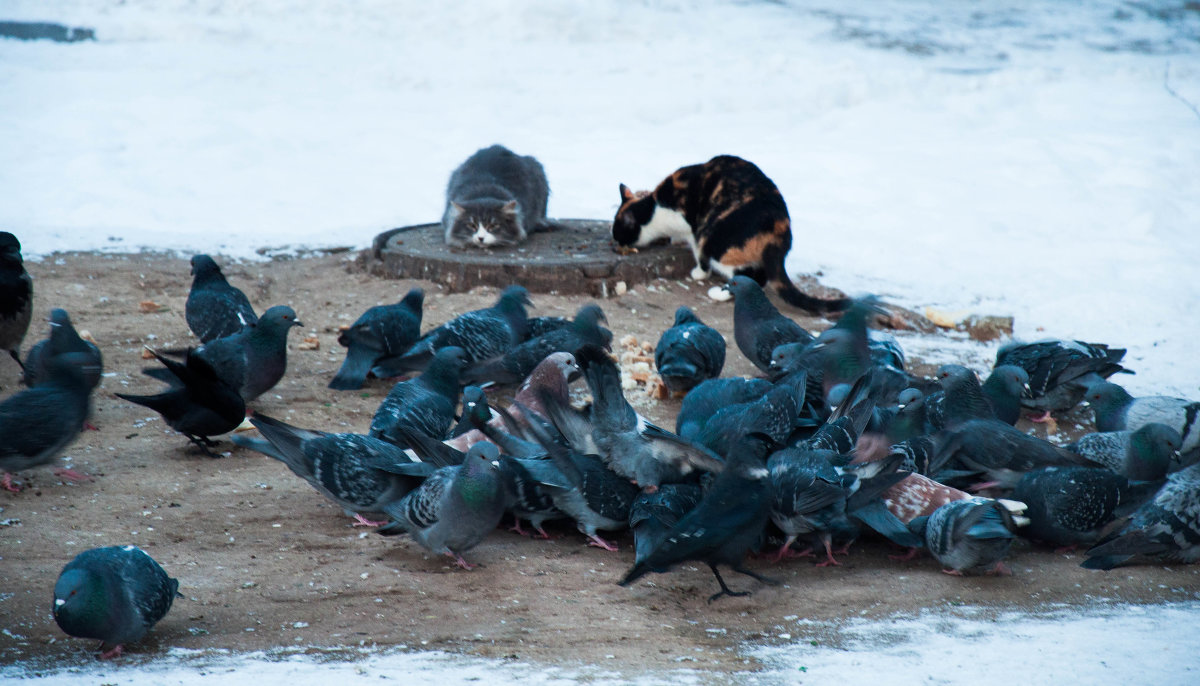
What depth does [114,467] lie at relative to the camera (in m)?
4.37

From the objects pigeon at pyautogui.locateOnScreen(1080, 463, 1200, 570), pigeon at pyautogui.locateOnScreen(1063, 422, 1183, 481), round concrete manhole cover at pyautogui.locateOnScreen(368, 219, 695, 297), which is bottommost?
pigeon at pyautogui.locateOnScreen(1080, 463, 1200, 570)

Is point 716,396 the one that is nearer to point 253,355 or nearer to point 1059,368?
point 1059,368

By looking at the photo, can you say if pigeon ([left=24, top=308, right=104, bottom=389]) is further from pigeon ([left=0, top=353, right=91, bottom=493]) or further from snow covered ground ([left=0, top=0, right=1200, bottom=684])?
snow covered ground ([left=0, top=0, right=1200, bottom=684])

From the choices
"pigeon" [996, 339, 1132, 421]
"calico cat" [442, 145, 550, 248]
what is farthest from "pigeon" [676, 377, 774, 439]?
"calico cat" [442, 145, 550, 248]

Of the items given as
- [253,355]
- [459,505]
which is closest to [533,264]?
[253,355]

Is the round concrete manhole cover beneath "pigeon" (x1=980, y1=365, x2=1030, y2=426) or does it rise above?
above

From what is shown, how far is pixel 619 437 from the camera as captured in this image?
4.04 m

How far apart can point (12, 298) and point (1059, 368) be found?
5.49 m

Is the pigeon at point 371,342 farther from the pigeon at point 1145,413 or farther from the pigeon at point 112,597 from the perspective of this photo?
the pigeon at point 1145,413

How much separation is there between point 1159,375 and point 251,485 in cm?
539

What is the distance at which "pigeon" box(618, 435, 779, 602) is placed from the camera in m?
3.32

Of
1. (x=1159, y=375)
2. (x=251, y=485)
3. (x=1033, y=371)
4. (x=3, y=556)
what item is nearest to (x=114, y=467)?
(x=251, y=485)

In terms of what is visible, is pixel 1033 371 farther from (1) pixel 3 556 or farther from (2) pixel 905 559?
(1) pixel 3 556

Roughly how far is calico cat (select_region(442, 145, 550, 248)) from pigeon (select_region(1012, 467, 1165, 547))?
4681mm
